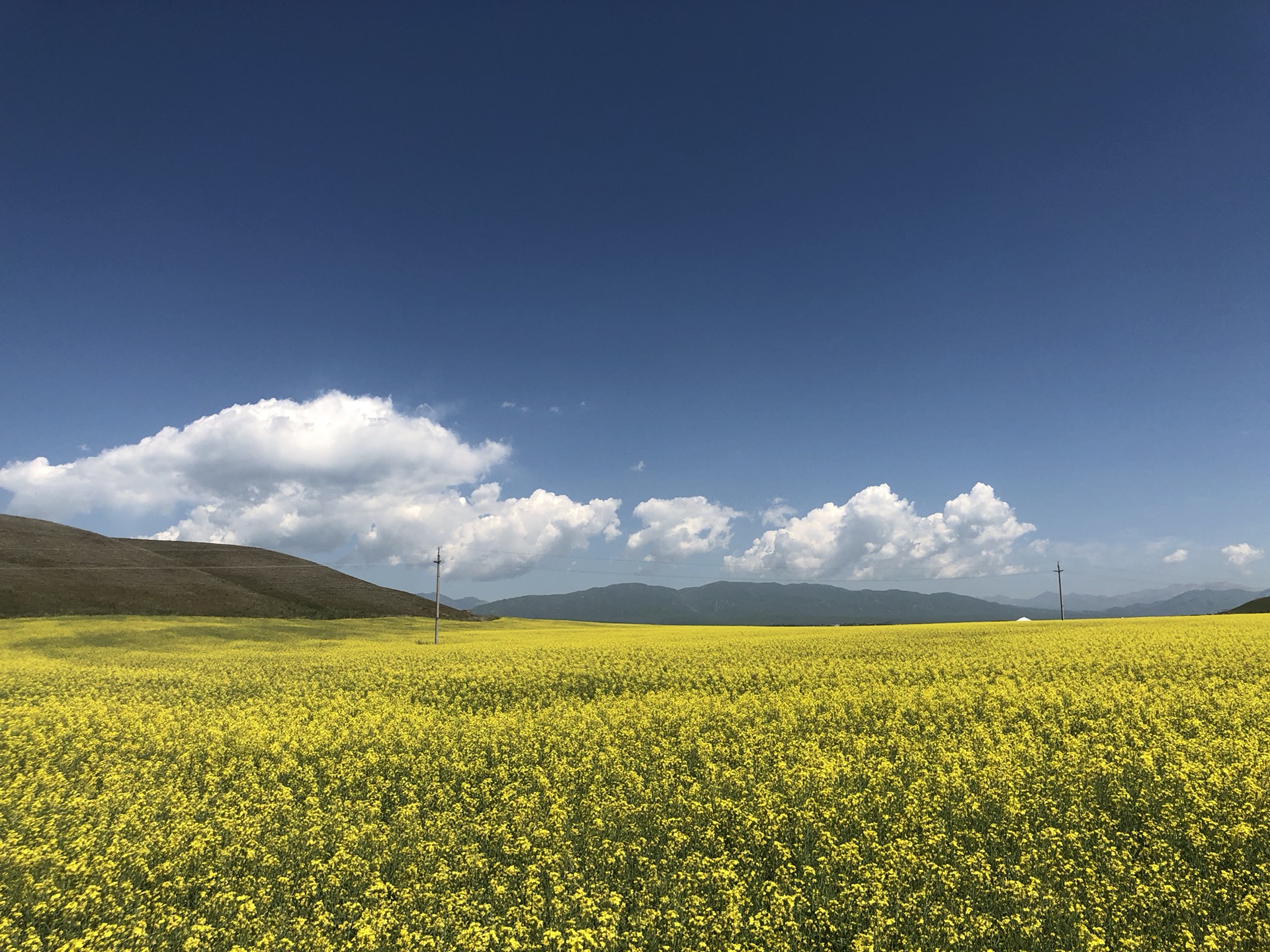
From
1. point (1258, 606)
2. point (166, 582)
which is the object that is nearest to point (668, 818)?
point (166, 582)

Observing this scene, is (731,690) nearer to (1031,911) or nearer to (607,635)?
(1031,911)

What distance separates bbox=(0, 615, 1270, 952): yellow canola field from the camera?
7.26 m

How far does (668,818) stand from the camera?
32.6 ft

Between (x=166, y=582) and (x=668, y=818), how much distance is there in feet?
295

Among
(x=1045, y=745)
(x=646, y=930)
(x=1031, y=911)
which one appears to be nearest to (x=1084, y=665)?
(x=1045, y=745)

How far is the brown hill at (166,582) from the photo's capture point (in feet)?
210

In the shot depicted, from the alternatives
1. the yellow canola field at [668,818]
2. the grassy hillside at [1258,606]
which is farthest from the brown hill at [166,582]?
the grassy hillside at [1258,606]

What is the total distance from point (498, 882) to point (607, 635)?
43.2 metres

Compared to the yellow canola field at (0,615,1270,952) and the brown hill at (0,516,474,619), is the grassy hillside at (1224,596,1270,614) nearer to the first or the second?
the yellow canola field at (0,615,1270,952)

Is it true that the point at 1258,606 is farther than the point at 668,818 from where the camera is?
Yes

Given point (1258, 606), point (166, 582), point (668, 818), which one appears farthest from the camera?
point (1258, 606)

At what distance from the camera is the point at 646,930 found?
7.33 meters

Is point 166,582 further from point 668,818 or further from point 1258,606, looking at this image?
point 1258,606

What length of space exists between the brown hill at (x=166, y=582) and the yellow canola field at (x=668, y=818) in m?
57.6
